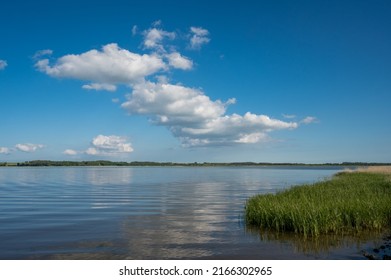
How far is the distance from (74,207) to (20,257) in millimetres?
15735

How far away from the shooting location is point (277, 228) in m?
17.8

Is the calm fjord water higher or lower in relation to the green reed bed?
lower

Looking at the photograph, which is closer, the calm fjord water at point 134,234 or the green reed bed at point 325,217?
the calm fjord water at point 134,234

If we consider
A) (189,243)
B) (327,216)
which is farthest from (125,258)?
(327,216)

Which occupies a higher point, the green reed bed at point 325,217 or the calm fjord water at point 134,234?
the green reed bed at point 325,217

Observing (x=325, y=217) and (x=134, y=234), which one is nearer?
(x=325, y=217)

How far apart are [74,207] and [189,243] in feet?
53.7

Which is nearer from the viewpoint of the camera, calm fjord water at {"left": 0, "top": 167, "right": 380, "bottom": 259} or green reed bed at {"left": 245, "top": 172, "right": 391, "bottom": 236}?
calm fjord water at {"left": 0, "top": 167, "right": 380, "bottom": 259}

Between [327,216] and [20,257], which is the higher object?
[327,216]

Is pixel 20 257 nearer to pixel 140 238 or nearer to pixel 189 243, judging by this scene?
pixel 140 238

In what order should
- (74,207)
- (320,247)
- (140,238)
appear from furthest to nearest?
(74,207) < (140,238) < (320,247)

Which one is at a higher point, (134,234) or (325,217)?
(325,217)
